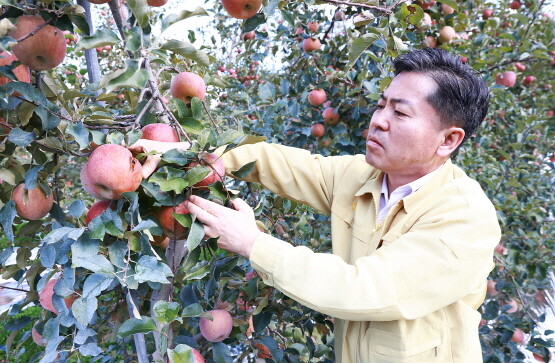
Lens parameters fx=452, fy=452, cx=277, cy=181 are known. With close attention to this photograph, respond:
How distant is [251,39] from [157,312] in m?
2.26

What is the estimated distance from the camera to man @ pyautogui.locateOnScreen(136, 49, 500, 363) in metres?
0.93

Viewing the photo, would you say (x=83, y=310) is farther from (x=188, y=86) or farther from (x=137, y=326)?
(x=188, y=86)

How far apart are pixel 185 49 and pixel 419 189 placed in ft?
2.10

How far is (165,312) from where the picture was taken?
0.89 meters

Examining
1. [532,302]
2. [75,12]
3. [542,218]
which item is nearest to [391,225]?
[75,12]

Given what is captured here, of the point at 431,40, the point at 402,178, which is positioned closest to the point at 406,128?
the point at 402,178

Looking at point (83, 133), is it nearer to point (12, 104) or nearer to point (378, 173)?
point (12, 104)

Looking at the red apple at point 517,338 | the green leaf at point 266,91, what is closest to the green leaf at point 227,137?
the green leaf at point 266,91

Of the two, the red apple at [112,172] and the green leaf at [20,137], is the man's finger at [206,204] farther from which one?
the green leaf at [20,137]

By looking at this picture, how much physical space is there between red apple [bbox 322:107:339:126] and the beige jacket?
0.95m

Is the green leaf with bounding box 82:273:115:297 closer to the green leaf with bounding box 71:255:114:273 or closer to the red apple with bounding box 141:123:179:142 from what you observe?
the green leaf with bounding box 71:255:114:273

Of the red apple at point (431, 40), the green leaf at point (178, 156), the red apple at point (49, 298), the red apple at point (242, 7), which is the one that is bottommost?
the red apple at point (49, 298)

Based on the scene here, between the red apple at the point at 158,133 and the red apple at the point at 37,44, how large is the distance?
0.24 metres

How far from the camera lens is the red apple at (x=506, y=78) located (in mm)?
2662
